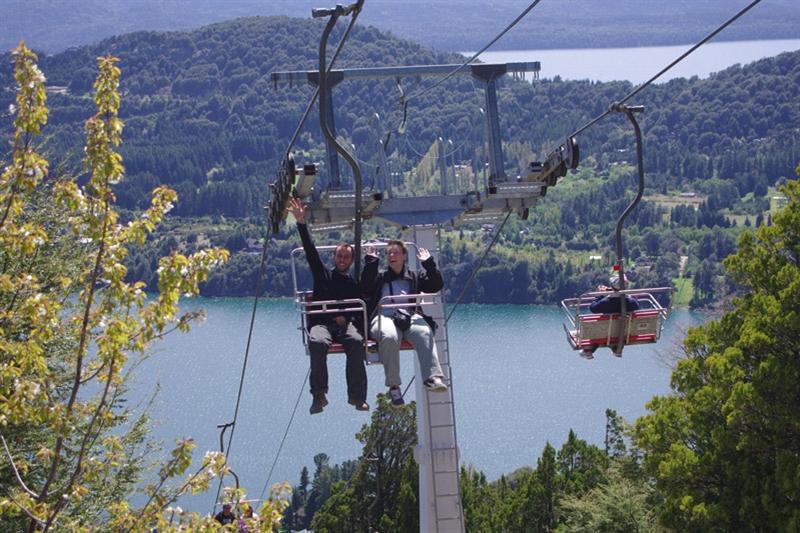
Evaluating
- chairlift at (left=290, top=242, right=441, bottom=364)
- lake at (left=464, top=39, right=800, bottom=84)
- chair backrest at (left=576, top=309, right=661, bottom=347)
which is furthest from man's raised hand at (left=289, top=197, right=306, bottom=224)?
lake at (left=464, top=39, right=800, bottom=84)

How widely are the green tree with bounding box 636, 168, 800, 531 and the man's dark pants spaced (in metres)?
5.35

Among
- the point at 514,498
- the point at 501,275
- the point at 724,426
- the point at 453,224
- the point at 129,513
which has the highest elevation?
the point at 453,224

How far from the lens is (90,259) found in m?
9.06

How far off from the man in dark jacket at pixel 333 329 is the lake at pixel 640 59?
5273 inches

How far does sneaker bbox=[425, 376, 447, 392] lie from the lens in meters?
8.12

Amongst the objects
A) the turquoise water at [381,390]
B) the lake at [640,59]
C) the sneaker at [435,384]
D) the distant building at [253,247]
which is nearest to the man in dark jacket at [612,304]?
the sneaker at [435,384]

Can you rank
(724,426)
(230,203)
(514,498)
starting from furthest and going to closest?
(230,203) < (514,498) < (724,426)

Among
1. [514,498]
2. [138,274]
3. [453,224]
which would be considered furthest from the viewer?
[138,274]

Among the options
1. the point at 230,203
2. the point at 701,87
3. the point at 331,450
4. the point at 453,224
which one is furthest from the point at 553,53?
the point at 453,224

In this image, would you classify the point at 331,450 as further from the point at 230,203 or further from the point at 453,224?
the point at 230,203

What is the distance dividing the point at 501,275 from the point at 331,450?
46567 mm

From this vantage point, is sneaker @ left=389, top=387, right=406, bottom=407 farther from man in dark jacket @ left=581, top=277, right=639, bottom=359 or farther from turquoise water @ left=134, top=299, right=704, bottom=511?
turquoise water @ left=134, top=299, right=704, bottom=511

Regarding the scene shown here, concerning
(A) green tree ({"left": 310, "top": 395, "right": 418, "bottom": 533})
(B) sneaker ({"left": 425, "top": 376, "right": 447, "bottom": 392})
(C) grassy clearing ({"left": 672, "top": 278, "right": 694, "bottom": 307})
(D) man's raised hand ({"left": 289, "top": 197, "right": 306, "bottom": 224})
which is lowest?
(C) grassy clearing ({"left": 672, "top": 278, "right": 694, "bottom": 307})

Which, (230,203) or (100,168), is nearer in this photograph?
(100,168)
